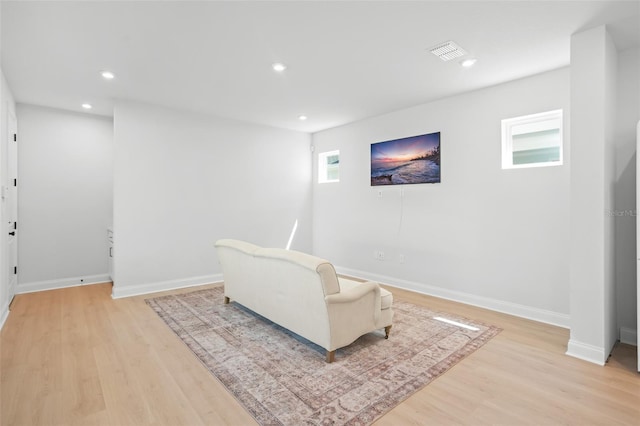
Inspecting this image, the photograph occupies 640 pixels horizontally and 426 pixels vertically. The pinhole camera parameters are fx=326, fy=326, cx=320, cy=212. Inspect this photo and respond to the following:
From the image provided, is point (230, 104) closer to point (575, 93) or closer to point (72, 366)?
point (72, 366)

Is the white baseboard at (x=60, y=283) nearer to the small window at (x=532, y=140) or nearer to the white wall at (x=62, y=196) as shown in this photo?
the white wall at (x=62, y=196)

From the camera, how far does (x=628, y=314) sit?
3129mm

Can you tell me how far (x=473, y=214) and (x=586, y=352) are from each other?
6.25ft

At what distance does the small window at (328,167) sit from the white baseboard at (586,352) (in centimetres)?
440

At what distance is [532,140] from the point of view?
12.6 feet

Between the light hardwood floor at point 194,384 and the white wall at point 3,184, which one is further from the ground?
the white wall at point 3,184

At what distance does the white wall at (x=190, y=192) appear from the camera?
4699 millimetres

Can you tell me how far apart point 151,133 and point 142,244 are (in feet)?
5.45

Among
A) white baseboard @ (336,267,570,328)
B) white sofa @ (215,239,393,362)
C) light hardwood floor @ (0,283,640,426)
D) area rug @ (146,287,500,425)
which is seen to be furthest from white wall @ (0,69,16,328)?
white baseboard @ (336,267,570,328)

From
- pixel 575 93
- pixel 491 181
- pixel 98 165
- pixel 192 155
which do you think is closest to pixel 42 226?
pixel 98 165

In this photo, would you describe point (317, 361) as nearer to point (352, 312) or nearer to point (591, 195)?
point (352, 312)

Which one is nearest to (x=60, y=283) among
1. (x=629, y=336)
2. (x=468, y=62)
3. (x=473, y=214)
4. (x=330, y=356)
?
(x=330, y=356)

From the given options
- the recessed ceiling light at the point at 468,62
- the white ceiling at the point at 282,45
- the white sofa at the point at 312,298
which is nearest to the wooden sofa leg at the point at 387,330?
the white sofa at the point at 312,298

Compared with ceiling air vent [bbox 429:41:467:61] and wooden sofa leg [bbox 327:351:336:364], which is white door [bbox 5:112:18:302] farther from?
ceiling air vent [bbox 429:41:467:61]
